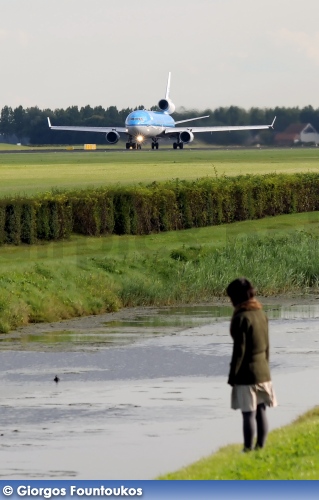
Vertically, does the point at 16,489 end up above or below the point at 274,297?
above

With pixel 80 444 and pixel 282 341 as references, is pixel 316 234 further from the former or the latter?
pixel 80 444

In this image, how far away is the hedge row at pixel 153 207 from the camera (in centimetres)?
3912

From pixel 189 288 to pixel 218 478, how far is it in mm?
21098

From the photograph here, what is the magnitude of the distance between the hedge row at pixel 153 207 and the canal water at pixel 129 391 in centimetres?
893

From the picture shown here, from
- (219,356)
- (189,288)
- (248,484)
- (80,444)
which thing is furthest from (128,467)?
(189,288)

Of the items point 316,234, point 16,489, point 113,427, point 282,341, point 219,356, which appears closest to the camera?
point 16,489

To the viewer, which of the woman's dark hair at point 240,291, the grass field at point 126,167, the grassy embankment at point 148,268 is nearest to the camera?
the woman's dark hair at point 240,291

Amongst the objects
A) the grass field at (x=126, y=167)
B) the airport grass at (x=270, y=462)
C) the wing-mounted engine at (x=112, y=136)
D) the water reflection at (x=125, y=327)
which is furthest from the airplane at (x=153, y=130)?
the airport grass at (x=270, y=462)

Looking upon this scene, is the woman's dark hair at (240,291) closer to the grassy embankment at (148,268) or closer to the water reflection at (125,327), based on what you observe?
the water reflection at (125,327)

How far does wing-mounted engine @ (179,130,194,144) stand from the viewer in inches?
4629

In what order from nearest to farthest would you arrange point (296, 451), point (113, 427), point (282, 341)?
point (296, 451) < point (113, 427) < point (282, 341)

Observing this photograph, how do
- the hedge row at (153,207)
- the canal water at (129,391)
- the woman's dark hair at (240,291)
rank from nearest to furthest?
the woman's dark hair at (240,291) → the canal water at (129,391) → the hedge row at (153,207)

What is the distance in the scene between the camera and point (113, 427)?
1680 cm

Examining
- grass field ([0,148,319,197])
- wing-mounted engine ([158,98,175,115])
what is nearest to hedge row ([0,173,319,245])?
grass field ([0,148,319,197])
